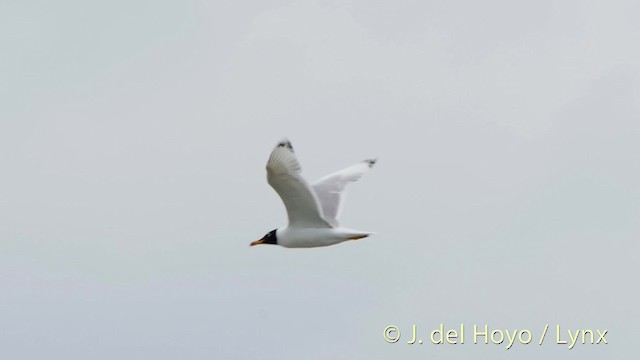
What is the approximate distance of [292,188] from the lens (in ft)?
122

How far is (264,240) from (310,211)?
6.82 feet

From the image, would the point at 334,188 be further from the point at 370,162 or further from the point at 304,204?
the point at 304,204

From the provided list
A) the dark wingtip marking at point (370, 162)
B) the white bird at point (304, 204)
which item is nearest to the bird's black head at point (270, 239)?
the white bird at point (304, 204)

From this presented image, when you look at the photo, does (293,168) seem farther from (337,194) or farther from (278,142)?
(337,194)

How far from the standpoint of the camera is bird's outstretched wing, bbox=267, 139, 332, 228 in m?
36.3

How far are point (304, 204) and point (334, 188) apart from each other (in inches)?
112

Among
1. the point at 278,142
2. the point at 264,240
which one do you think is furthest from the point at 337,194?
the point at 278,142

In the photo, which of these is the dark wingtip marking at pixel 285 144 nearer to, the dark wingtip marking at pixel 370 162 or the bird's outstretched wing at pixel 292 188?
the bird's outstretched wing at pixel 292 188

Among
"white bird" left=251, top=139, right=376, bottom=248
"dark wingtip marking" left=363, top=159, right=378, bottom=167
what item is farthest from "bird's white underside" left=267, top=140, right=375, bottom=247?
"dark wingtip marking" left=363, top=159, right=378, bottom=167

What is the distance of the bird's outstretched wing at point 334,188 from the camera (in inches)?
1555

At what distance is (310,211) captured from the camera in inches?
1497

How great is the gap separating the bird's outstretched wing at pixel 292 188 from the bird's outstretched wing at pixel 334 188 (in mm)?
629

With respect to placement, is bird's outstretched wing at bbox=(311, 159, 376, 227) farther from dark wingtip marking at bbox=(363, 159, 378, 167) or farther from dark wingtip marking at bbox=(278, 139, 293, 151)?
dark wingtip marking at bbox=(278, 139, 293, 151)

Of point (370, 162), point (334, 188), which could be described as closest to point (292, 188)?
point (334, 188)
